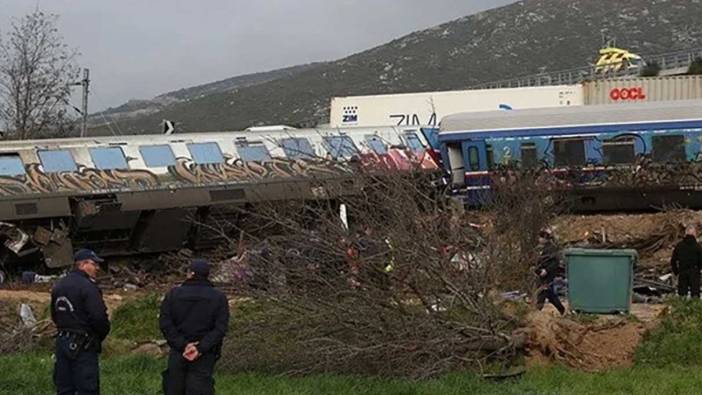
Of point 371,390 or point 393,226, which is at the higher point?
point 393,226

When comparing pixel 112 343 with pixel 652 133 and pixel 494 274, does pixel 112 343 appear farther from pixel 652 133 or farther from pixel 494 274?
pixel 652 133

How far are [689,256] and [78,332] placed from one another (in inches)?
419

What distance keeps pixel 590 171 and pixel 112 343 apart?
15016 mm

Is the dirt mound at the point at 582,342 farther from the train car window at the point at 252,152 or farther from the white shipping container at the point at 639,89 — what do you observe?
the white shipping container at the point at 639,89

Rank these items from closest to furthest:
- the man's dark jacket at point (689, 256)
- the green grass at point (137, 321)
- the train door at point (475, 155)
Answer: the green grass at point (137, 321), the man's dark jacket at point (689, 256), the train door at point (475, 155)

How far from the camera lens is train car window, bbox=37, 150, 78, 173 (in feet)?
76.0

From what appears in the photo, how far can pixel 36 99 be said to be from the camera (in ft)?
134

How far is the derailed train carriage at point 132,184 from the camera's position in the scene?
22703 mm

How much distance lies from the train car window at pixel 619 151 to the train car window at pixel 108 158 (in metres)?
11.6

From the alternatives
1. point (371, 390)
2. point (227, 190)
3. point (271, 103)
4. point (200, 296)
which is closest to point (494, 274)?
point (371, 390)

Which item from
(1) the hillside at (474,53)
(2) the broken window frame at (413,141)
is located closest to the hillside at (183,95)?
(1) the hillside at (474,53)

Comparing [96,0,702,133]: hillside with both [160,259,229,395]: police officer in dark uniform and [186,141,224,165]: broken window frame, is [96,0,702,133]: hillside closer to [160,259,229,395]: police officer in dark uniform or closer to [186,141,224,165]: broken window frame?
[186,141,224,165]: broken window frame

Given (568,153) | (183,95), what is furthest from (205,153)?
(183,95)

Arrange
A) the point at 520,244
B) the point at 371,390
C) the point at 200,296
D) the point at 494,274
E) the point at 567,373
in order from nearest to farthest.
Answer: the point at 200,296
the point at 371,390
the point at 567,373
the point at 494,274
the point at 520,244
